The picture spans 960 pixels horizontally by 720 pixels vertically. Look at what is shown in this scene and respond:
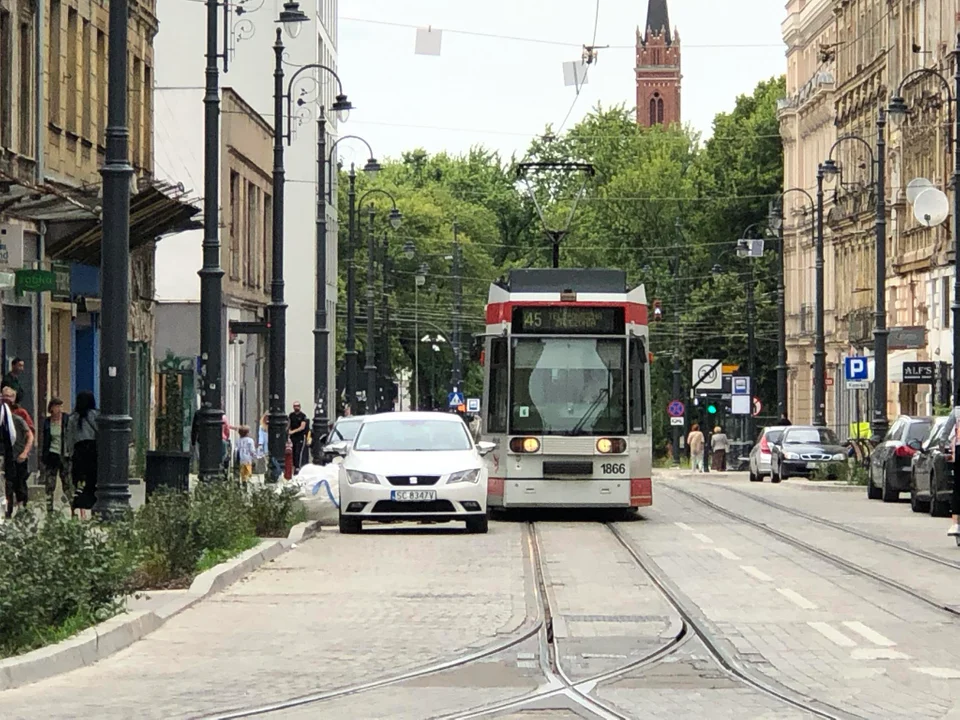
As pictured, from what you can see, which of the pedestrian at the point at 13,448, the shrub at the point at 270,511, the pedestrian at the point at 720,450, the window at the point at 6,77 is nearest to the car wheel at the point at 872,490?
the window at the point at 6,77

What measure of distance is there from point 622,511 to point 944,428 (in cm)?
490

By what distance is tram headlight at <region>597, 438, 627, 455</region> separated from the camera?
3019 centimetres

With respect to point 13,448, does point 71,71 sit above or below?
above

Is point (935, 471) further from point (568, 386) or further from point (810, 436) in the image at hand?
point (810, 436)


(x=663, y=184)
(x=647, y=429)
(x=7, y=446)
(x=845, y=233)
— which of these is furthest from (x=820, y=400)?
(x=663, y=184)

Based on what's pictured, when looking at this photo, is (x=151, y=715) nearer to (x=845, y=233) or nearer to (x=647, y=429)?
(x=647, y=429)

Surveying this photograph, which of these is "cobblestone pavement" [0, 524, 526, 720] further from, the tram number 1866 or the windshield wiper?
the tram number 1866

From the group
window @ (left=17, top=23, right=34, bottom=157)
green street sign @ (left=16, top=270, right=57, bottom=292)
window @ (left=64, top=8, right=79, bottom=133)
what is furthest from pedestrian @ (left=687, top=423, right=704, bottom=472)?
green street sign @ (left=16, top=270, right=57, bottom=292)

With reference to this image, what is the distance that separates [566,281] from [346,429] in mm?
10007

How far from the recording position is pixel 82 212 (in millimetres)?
33219

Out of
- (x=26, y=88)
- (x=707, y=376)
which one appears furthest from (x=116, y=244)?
(x=707, y=376)

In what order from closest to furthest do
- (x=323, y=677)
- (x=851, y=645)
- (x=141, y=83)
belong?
1. (x=323, y=677)
2. (x=851, y=645)
3. (x=141, y=83)

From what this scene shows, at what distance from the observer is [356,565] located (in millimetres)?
22141

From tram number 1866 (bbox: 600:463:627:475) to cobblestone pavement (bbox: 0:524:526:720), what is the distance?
6480 mm
